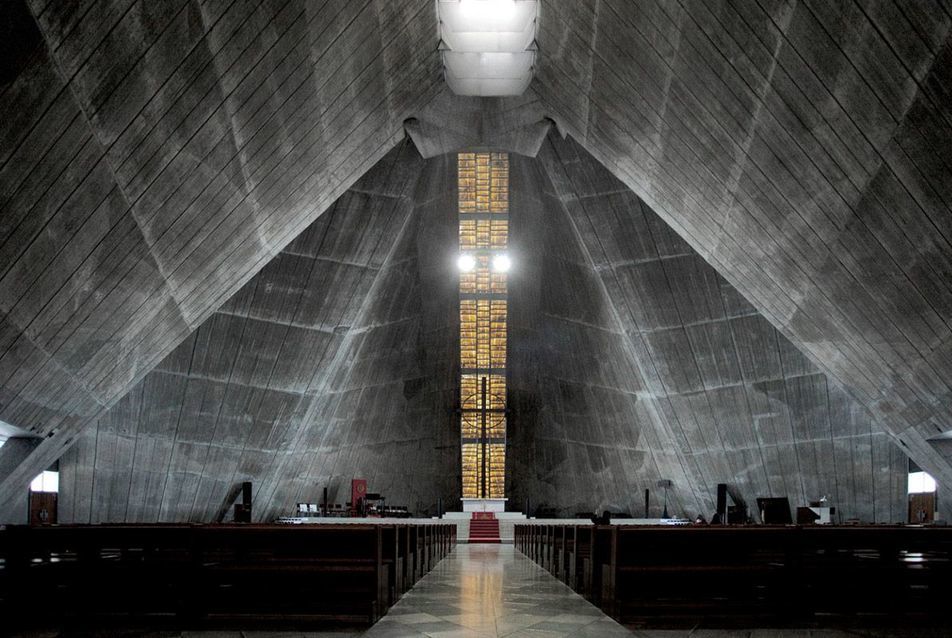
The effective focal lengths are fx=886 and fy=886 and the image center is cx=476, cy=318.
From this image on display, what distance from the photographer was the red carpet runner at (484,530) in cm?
2431

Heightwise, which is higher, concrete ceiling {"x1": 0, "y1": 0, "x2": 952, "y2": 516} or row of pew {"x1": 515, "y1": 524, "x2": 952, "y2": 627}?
concrete ceiling {"x1": 0, "y1": 0, "x2": 952, "y2": 516}

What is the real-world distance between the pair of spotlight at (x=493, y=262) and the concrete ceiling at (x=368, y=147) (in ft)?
35.1

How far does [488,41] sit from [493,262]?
1162 cm

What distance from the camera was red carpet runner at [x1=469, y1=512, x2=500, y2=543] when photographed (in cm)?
2431

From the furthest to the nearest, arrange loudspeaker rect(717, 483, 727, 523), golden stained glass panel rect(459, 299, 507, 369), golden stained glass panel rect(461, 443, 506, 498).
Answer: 1. golden stained glass panel rect(461, 443, 506, 498)
2. golden stained glass panel rect(459, 299, 507, 369)
3. loudspeaker rect(717, 483, 727, 523)

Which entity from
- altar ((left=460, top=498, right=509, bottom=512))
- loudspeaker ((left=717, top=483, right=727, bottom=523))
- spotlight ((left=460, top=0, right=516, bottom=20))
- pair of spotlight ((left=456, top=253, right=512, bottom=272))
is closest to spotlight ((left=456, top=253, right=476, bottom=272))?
pair of spotlight ((left=456, top=253, right=512, bottom=272))

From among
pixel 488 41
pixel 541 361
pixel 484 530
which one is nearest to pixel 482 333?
pixel 541 361

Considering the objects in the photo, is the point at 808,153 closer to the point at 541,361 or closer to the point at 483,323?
the point at 541,361

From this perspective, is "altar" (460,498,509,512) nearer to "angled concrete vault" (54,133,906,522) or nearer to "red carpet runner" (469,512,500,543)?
"red carpet runner" (469,512,500,543)

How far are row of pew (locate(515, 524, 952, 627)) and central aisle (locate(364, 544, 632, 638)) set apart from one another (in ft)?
0.96

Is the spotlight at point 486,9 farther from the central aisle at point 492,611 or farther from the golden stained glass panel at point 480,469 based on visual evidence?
the golden stained glass panel at point 480,469

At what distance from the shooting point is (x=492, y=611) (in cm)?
573

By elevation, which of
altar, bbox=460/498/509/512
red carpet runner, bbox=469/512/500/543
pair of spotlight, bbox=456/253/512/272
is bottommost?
red carpet runner, bbox=469/512/500/543

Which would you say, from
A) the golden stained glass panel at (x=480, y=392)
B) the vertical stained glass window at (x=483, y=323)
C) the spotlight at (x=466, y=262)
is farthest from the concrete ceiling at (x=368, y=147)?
the golden stained glass panel at (x=480, y=392)
